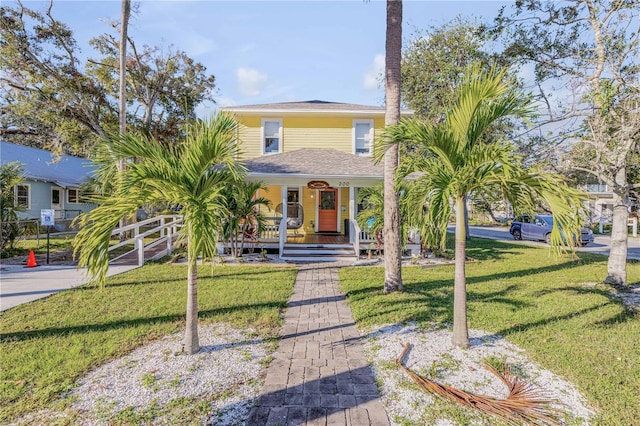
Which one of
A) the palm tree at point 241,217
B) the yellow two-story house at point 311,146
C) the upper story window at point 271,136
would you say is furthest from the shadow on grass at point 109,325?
the upper story window at point 271,136

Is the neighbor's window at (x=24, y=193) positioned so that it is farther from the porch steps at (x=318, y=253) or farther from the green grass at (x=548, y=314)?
the green grass at (x=548, y=314)

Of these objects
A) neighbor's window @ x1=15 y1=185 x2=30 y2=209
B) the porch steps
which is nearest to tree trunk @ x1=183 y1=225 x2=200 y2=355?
the porch steps

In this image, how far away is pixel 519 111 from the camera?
4.02 metres

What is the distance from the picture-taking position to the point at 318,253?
36.3ft

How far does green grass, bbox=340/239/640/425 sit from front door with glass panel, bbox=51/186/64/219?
21.3m

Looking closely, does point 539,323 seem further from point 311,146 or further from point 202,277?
point 311,146

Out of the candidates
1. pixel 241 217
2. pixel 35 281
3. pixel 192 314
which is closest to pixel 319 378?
pixel 192 314

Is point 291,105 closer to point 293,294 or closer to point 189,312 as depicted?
point 293,294

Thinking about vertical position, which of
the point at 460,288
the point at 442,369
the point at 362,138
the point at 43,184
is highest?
the point at 362,138

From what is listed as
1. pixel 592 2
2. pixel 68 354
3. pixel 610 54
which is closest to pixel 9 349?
pixel 68 354

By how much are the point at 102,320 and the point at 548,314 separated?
299 inches

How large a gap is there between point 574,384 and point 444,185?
8.31ft

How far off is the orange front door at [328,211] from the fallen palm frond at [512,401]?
37.9ft

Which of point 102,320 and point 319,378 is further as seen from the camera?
point 102,320
